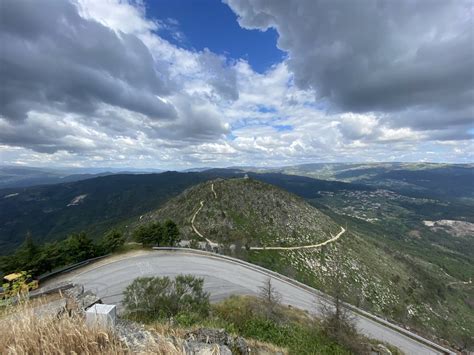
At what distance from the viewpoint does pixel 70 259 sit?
33000 millimetres

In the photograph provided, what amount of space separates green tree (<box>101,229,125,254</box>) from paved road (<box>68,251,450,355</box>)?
357 centimetres

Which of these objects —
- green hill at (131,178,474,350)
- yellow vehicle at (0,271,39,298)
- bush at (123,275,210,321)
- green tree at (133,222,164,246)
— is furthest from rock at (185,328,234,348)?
green hill at (131,178,474,350)

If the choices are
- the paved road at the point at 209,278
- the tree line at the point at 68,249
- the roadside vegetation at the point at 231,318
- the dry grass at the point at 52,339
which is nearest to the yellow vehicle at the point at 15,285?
the roadside vegetation at the point at 231,318

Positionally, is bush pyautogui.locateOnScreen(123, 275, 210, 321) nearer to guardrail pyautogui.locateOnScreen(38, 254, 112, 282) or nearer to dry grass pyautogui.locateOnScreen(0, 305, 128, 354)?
dry grass pyautogui.locateOnScreen(0, 305, 128, 354)

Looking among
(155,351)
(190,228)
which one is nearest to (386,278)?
(190,228)

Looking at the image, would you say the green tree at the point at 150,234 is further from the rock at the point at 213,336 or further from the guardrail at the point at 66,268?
the rock at the point at 213,336

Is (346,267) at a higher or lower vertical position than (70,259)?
lower

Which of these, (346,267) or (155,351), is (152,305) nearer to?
(155,351)

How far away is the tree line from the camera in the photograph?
2952 cm

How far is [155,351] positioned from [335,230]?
354ft

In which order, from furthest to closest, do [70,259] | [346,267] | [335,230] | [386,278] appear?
[335,230]
[386,278]
[346,267]
[70,259]

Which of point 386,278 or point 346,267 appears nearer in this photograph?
point 346,267

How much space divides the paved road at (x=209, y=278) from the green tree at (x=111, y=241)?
3.57m

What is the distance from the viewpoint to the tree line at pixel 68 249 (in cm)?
2952
